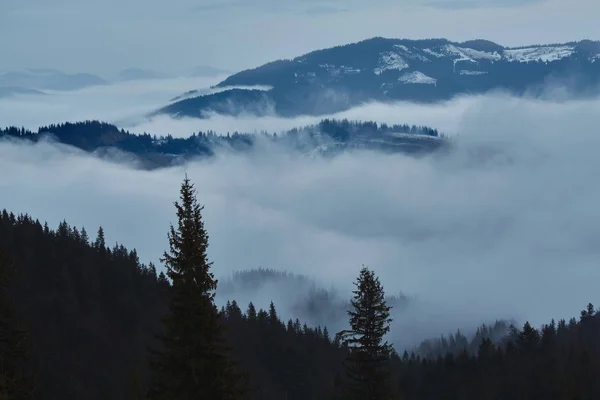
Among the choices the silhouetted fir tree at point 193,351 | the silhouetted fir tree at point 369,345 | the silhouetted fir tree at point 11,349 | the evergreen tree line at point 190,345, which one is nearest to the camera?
the silhouetted fir tree at point 193,351

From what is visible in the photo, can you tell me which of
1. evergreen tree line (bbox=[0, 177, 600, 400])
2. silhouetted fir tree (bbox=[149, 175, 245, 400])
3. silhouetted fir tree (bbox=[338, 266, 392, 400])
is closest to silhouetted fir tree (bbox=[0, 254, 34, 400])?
evergreen tree line (bbox=[0, 177, 600, 400])

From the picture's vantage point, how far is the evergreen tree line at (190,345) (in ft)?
72.4

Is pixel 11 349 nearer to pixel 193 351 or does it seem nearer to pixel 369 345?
pixel 193 351

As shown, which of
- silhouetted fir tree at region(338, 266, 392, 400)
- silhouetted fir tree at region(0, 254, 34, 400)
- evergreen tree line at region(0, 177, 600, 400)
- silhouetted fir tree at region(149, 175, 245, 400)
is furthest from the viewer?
silhouetted fir tree at region(338, 266, 392, 400)

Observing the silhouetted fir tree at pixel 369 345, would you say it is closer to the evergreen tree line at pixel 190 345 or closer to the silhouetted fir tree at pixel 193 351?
the evergreen tree line at pixel 190 345

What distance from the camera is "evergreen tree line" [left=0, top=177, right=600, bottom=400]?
22078mm

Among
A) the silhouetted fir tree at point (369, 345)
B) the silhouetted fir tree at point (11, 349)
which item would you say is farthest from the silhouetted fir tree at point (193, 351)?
the silhouetted fir tree at point (369, 345)

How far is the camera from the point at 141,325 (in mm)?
158250

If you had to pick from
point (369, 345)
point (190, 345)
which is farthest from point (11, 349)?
point (369, 345)

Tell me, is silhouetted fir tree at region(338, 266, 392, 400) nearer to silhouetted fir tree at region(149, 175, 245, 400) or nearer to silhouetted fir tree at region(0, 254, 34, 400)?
silhouetted fir tree at region(149, 175, 245, 400)

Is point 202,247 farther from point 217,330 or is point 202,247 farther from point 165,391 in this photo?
point 165,391

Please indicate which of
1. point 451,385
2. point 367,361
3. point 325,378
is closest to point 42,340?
point 325,378

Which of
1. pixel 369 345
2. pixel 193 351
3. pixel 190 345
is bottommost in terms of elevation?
pixel 193 351

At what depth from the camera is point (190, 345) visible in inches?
859
